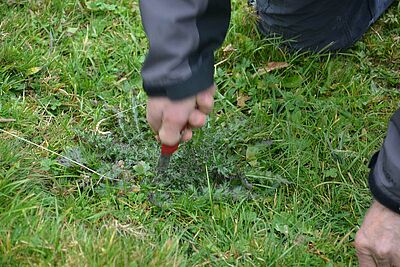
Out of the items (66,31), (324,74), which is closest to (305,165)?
(324,74)

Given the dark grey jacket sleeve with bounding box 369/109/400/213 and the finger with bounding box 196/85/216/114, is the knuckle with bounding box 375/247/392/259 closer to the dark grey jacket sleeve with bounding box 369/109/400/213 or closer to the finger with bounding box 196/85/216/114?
the dark grey jacket sleeve with bounding box 369/109/400/213

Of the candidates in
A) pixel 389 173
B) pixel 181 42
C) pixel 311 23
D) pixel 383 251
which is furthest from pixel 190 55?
pixel 311 23

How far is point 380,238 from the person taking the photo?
74.6 inches

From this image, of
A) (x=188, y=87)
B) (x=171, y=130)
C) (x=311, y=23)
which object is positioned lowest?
(x=311, y=23)

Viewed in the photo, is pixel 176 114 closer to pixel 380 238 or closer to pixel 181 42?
pixel 181 42

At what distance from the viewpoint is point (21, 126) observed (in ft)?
8.64

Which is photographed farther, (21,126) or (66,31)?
(66,31)

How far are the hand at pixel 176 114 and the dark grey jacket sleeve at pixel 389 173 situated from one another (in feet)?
1.52

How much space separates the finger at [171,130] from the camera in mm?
1965

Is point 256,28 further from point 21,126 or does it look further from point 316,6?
point 21,126

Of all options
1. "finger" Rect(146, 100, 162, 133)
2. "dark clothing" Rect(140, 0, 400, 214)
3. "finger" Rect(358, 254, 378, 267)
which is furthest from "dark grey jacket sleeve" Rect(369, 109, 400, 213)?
"finger" Rect(146, 100, 162, 133)

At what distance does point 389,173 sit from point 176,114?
549mm

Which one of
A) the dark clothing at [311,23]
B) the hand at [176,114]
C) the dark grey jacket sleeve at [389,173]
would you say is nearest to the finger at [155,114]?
the hand at [176,114]

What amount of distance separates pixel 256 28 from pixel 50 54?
82 centimetres
